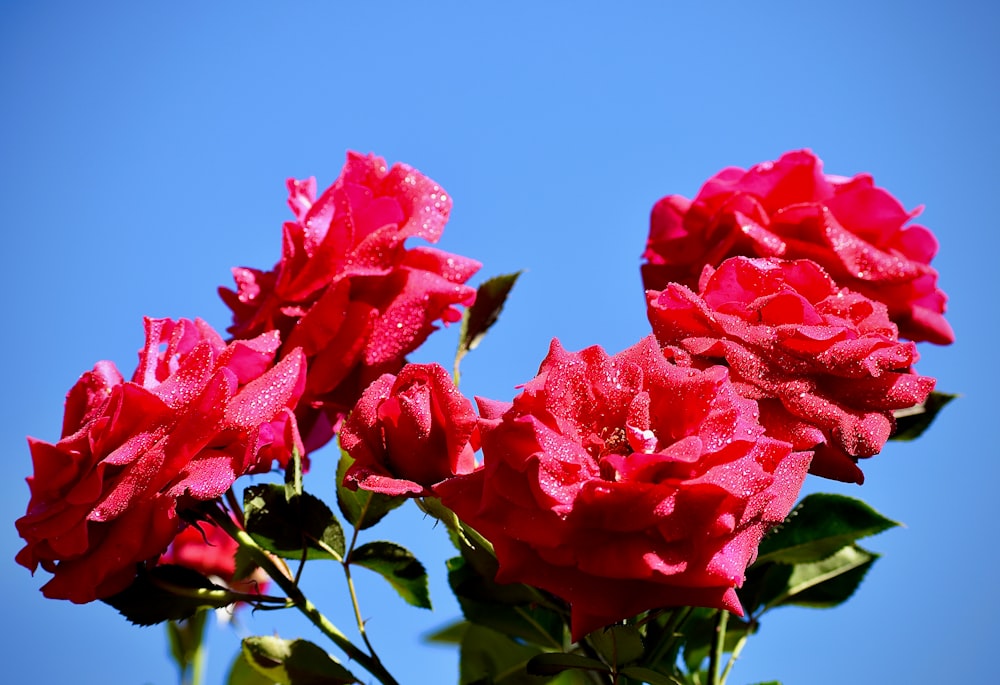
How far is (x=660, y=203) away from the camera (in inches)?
45.2

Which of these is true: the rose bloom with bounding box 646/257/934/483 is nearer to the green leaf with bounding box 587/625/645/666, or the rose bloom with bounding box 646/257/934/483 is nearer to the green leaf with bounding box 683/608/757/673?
the green leaf with bounding box 587/625/645/666

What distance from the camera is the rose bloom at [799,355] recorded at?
0.78m

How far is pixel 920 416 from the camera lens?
3.88 feet

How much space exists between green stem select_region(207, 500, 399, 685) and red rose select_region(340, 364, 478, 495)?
0.60 ft

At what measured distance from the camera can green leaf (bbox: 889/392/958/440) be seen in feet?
3.85

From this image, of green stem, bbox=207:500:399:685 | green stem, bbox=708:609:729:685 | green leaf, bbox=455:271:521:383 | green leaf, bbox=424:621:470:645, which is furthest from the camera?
green leaf, bbox=424:621:470:645

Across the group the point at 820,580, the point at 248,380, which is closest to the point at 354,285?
the point at 248,380

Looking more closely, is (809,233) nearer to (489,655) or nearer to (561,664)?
(561,664)

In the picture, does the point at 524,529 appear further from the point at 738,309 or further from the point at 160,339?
the point at 160,339

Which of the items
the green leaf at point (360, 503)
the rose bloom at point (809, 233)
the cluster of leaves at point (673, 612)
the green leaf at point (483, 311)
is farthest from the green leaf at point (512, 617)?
the rose bloom at point (809, 233)

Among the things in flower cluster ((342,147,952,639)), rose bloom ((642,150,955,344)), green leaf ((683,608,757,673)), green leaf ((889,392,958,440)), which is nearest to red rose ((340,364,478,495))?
flower cluster ((342,147,952,639))

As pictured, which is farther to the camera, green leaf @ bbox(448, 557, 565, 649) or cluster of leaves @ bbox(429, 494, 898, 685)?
green leaf @ bbox(448, 557, 565, 649)

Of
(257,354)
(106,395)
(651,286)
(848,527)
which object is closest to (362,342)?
(257,354)

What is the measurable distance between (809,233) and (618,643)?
0.50 m
